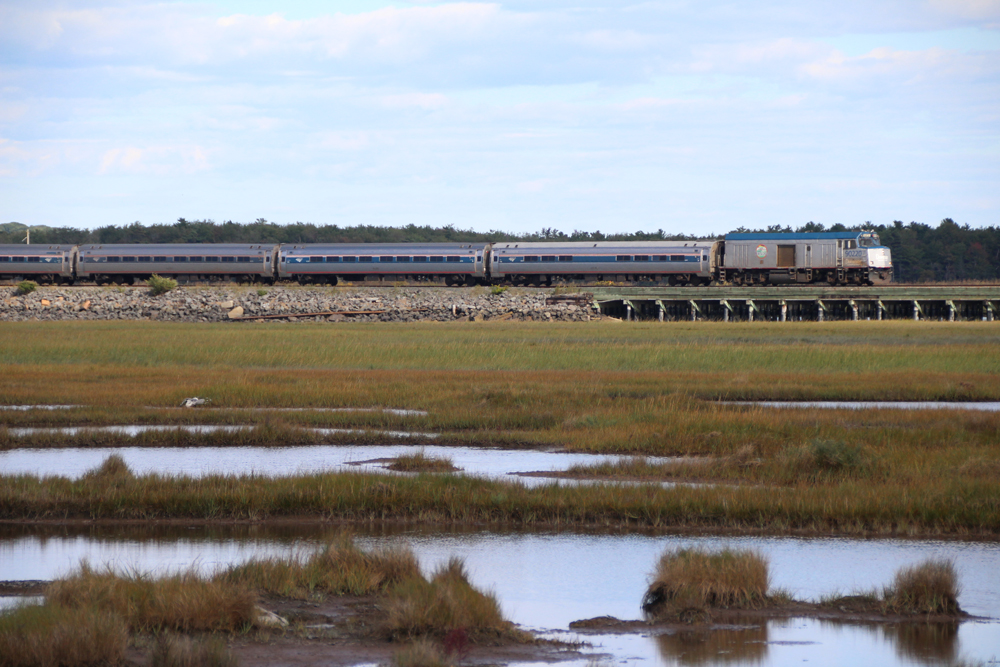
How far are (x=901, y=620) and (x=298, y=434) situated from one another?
47.4 feet

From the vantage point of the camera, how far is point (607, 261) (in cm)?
7044

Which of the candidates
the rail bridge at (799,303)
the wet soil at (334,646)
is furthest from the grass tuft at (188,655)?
the rail bridge at (799,303)

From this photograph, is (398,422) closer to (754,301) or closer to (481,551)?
(481,551)

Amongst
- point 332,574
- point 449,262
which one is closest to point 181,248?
point 449,262

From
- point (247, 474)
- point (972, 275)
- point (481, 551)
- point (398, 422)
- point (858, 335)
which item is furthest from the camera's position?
point (972, 275)

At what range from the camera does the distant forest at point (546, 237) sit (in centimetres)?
12738

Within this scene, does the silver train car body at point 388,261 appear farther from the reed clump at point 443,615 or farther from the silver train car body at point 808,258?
the reed clump at point 443,615

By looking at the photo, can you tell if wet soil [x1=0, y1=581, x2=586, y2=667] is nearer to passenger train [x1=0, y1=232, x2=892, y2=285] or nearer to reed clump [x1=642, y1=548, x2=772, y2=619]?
reed clump [x1=642, y1=548, x2=772, y2=619]

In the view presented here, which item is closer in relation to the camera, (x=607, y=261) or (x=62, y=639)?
(x=62, y=639)

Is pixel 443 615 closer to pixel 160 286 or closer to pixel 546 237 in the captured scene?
pixel 160 286

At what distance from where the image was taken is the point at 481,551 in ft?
43.5

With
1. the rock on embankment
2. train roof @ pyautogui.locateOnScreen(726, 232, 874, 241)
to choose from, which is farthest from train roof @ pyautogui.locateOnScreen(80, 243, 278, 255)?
train roof @ pyautogui.locateOnScreen(726, 232, 874, 241)

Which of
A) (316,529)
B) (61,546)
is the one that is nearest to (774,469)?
(316,529)

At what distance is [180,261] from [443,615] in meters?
67.3
